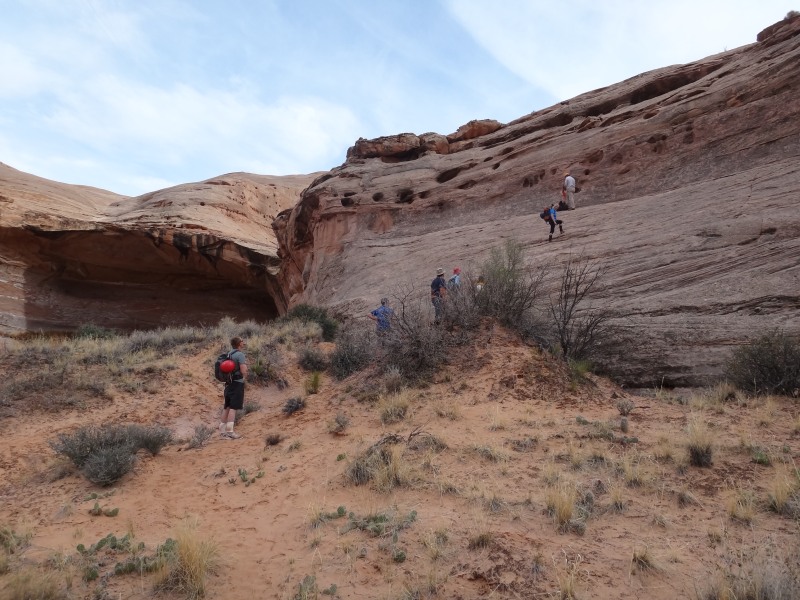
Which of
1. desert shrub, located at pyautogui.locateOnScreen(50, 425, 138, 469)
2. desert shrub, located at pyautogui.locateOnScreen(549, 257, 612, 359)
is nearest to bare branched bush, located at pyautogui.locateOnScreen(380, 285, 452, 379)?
desert shrub, located at pyautogui.locateOnScreen(549, 257, 612, 359)

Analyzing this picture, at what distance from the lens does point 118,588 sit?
400 centimetres

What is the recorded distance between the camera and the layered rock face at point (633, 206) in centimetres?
913

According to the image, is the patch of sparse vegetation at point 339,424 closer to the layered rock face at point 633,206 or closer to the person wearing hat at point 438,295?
the person wearing hat at point 438,295

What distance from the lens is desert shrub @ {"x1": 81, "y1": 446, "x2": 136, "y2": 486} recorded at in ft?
20.5

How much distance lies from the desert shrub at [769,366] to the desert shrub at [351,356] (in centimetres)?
613

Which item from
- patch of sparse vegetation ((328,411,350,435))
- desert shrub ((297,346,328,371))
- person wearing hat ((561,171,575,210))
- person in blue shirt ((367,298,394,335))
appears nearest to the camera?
patch of sparse vegetation ((328,411,350,435))

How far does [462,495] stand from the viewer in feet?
16.7

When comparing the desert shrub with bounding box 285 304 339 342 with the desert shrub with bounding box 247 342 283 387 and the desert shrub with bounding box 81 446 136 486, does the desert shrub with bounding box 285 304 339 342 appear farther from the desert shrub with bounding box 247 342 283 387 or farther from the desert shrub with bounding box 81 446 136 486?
the desert shrub with bounding box 81 446 136 486

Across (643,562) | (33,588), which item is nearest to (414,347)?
(643,562)

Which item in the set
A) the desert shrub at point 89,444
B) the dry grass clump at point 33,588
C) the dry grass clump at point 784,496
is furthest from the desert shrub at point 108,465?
the dry grass clump at point 784,496

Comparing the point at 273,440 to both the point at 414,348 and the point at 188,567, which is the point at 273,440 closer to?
the point at 414,348

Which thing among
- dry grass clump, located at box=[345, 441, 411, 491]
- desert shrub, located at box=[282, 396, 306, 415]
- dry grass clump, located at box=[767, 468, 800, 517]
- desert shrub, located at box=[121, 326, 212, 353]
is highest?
dry grass clump, located at box=[767, 468, 800, 517]

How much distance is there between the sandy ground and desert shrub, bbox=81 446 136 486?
0.15 meters

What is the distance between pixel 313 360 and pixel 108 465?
5889mm
